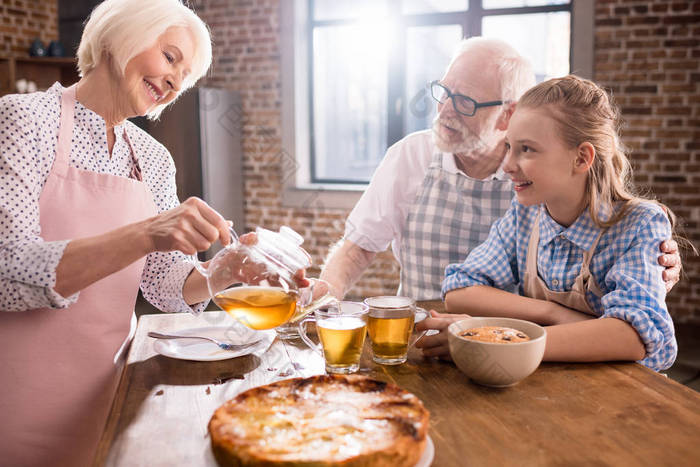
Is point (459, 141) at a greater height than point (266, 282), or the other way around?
point (459, 141)

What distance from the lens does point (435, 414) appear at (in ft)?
2.96

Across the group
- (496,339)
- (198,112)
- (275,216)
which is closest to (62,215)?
(496,339)

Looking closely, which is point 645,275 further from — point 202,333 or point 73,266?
point 73,266

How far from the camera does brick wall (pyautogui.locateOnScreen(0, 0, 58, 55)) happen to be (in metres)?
4.37

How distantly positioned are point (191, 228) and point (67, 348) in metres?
0.46

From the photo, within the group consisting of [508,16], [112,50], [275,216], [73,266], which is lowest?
[275,216]

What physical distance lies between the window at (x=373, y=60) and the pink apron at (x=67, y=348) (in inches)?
124

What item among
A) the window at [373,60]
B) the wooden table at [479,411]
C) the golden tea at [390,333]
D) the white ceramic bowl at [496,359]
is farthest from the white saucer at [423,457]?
the window at [373,60]

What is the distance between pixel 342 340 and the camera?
1.05 metres

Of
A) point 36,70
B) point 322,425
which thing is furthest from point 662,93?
point 36,70

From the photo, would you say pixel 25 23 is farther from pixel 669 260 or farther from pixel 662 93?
pixel 669 260

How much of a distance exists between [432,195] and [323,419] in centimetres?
126

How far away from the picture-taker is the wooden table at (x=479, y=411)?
779 mm

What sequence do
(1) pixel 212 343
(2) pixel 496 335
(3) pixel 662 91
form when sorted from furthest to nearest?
(3) pixel 662 91 → (1) pixel 212 343 → (2) pixel 496 335
